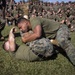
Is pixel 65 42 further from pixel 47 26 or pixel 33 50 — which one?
pixel 33 50

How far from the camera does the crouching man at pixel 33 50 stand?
6961 millimetres

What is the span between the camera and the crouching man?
22.8 ft

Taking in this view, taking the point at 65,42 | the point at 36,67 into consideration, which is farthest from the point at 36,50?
the point at 65,42

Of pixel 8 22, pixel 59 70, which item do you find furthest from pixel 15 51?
pixel 8 22

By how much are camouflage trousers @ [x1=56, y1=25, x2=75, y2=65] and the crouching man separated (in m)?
0.38

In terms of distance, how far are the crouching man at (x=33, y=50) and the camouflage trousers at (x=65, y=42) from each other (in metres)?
0.38

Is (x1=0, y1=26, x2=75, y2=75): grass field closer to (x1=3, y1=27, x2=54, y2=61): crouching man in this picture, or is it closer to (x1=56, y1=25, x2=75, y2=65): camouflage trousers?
(x1=3, y1=27, x2=54, y2=61): crouching man

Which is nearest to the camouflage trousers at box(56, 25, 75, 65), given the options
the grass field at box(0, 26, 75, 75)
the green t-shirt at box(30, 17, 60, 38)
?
the green t-shirt at box(30, 17, 60, 38)

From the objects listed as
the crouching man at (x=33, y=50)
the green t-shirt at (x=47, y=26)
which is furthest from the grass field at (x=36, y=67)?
the green t-shirt at (x=47, y=26)

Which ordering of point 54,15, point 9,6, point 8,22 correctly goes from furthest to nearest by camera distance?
point 9,6, point 8,22, point 54,15

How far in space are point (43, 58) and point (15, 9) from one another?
16255 mm

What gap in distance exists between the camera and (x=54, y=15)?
19641 millimetres

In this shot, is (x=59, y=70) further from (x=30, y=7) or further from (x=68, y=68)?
(x=30, y=7)

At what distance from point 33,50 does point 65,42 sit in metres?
0.91
